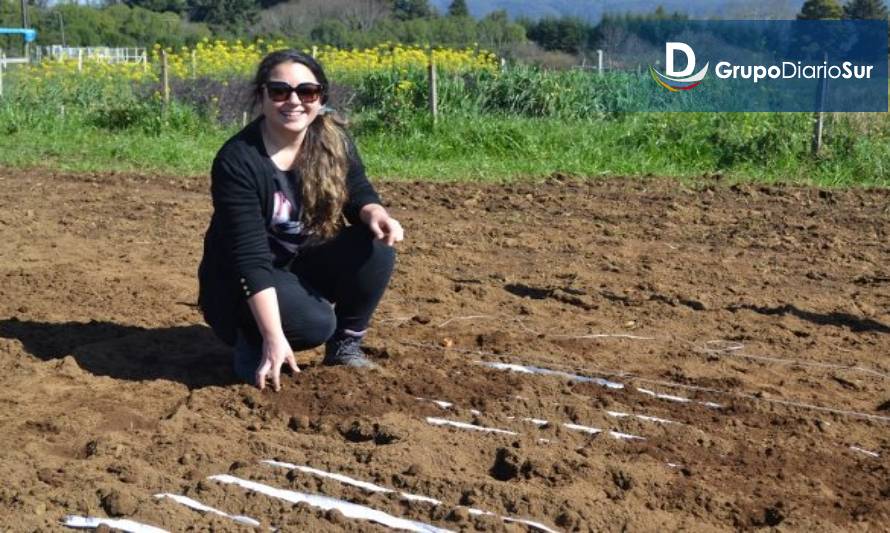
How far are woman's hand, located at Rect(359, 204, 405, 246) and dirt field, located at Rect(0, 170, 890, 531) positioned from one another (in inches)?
23.2

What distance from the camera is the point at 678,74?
19.0 meters

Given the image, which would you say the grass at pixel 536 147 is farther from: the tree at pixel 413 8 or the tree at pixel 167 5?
the tree at pixel 167 5

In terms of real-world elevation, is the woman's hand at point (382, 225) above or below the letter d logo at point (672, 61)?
below

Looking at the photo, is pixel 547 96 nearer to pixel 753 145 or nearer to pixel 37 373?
pixel 753 145

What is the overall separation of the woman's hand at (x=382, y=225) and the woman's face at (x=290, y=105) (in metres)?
0.42

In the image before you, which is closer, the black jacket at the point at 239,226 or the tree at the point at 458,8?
the black jacket at the point at 239,226

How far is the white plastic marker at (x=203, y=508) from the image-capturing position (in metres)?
3.42

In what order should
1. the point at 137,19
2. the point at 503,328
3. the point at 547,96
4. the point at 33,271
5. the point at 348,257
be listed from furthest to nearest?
the point at 137,19 → the point at 547,96 → the point at 33,271 → the point at 503,328 → the point at 348,257

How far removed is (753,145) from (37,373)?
9.89 meters

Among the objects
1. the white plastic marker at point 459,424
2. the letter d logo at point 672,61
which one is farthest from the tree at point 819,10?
the white plastic marker at point 459,424

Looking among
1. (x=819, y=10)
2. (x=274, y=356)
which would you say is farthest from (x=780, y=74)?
(x=274, y=356)

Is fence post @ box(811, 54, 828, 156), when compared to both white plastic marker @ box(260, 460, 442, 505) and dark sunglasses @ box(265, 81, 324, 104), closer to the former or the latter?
dark sunglasses @ box(265, 81, 324, 104)

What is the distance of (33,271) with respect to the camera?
664 cm

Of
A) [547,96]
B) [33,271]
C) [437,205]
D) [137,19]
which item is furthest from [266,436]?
[137,19]
